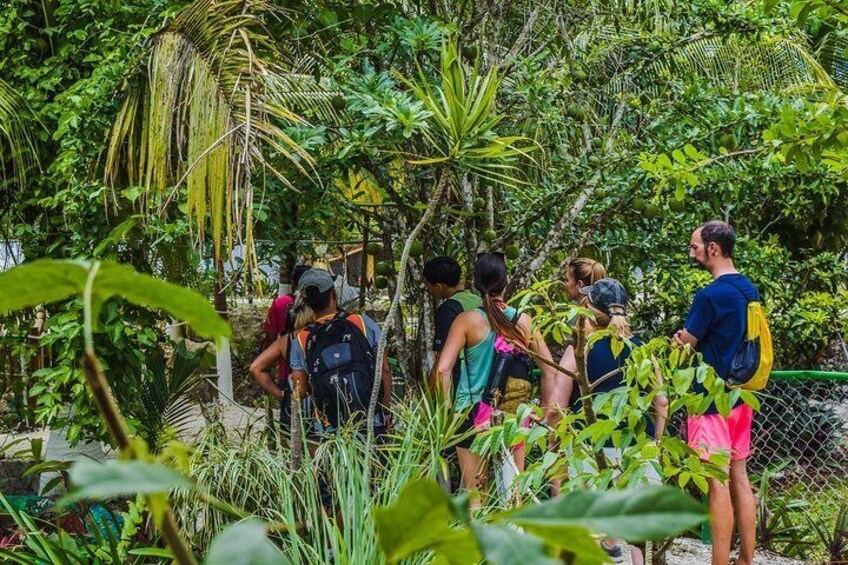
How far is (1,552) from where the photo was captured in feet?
12.6

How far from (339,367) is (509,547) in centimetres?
463

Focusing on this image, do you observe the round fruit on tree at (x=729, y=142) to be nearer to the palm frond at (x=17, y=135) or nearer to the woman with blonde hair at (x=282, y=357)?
the woman with blonde hair at (x=282, y=357)

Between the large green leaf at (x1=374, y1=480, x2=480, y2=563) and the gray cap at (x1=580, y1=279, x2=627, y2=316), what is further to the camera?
the gray cap at (x1=580, y1=279, x2=627, y2=316)

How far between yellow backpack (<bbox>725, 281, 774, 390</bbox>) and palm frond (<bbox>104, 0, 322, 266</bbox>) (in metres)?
2.01

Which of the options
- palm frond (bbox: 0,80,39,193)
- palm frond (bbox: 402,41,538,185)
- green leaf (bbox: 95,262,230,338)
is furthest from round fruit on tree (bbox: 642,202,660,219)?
green leaf (bbox: 95,262,230,338)

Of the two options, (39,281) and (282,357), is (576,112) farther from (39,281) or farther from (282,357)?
(39,281)

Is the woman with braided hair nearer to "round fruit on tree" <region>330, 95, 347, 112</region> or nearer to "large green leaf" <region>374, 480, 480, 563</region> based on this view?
"round fruit on tree" <region>330, 95, 347, 112</region>

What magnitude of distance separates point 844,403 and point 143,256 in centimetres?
378

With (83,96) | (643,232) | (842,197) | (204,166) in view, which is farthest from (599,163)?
(842,197)

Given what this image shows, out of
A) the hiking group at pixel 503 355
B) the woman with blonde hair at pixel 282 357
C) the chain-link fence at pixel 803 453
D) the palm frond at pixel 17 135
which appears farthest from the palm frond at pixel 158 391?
the chain-link fence at pixel 803 453

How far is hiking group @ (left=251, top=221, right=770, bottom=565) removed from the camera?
15.4 ft

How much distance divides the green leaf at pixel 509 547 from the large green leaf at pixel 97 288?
0.21 m

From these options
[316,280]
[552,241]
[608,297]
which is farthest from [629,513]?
[552,241]

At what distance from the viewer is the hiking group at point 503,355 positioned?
4.70 meters
